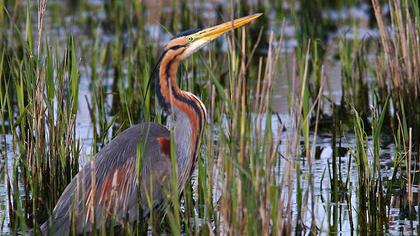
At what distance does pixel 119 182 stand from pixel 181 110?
559 mm

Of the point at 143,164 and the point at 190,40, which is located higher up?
the point at 190,40

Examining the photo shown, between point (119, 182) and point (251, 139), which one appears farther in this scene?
point (119, 182)

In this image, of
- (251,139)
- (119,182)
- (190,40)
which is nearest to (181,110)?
(190,40)

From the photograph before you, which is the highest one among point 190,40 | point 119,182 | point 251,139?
point 190,40

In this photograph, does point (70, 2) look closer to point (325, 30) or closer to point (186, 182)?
point (325, 30)

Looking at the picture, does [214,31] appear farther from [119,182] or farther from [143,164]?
[119,182]

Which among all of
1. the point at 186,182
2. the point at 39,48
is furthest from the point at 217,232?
the point at 39,48

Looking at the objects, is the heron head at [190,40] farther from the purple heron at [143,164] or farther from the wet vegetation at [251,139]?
the wet vegetation at [251,139]

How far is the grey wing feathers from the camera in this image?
522 centimetres

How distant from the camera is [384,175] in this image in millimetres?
6574

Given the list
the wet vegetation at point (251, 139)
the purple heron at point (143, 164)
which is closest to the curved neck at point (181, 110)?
the purple heron at point (143, 164)

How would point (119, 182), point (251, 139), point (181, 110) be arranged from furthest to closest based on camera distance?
point (181, 110)
point (119, 182)
point (251, 139)

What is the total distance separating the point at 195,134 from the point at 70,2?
7.59 metres

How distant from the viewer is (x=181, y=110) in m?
5.68
